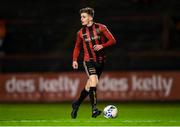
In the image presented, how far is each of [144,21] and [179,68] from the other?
7.92 feet

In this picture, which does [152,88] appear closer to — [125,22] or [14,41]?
[125,22]

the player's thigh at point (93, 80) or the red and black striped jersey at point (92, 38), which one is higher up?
the red and black striped jersey at point (92, 38)

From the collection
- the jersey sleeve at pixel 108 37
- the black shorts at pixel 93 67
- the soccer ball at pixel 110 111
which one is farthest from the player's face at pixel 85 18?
the soccer ball at pixel 110 111

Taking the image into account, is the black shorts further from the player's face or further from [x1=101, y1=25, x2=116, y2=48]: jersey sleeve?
the player's face

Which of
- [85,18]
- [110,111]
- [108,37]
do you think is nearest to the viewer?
[110,111]

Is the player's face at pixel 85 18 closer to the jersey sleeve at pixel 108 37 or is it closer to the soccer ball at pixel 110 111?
the jersey sleeve at pixel 108 37

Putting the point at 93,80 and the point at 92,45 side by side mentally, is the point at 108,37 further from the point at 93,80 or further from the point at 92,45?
the point at 93,80

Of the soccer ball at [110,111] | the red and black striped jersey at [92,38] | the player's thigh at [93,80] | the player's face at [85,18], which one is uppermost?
the player's face at [85,18]

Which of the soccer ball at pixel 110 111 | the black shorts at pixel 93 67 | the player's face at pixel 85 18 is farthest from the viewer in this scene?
the black shorts at pixel 93 67

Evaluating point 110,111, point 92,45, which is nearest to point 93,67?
point 92,45

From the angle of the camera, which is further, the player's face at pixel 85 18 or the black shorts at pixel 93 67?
the black shorts at pixel 93 67

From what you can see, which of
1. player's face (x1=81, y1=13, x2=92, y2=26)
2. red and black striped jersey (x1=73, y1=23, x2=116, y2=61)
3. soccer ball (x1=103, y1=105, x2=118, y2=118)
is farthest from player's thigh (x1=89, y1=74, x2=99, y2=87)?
player's face (x1=81, y1=13, x2=92, y2=26)

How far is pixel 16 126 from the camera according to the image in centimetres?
934

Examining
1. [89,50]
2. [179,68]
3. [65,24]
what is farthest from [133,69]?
[89,50]
